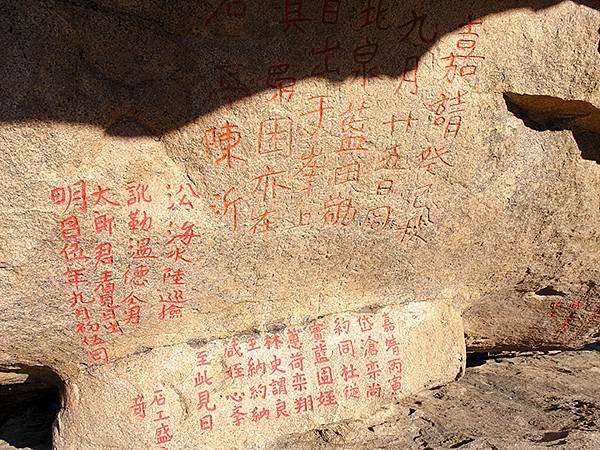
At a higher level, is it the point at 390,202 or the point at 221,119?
the point at 221,119

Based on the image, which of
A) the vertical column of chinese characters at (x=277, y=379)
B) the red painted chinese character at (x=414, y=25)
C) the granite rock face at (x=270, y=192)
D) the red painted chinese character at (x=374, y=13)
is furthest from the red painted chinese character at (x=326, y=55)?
the vertical column of chinese characters at (x=277, y=379)

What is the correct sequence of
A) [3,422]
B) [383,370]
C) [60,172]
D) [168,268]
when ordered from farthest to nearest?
[3,422]
[383,370]
[168,268]
[60,172]

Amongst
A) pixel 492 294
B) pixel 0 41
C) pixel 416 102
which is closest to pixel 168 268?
pixel 0 41

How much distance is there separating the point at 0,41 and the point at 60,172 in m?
0.45

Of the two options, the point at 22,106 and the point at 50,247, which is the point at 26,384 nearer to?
the point at 50,247

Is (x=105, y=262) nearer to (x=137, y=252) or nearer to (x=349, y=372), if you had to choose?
(x=137, y=252)

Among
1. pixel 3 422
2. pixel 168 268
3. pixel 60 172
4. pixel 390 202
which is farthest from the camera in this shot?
pixel 3 422

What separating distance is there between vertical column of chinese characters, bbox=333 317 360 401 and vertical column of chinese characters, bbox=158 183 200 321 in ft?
2.22

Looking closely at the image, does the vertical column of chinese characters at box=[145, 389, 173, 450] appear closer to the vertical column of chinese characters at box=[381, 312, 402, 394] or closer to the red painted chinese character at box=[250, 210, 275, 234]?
the red painted chinese character at box=[250, 210, 275, 234]

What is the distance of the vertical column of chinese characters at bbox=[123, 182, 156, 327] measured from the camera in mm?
2428

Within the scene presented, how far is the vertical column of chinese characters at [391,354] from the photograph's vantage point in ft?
9.66

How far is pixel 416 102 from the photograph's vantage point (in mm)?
2592

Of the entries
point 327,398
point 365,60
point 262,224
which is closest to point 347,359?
point 327,398

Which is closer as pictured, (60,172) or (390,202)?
(60,172)
